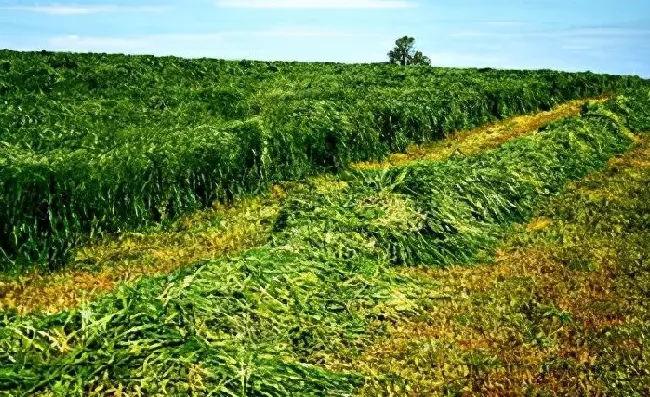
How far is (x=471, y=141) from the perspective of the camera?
17094mm

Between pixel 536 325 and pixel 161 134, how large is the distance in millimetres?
6938

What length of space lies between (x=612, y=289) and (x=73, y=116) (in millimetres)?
9258

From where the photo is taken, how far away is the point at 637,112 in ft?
64.4

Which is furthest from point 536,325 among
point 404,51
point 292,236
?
point 404,51

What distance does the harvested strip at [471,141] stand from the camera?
1503 centimetres

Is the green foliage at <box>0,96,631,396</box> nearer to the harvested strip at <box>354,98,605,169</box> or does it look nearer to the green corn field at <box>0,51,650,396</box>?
the green corn field at <box>0,51,650,396</box>

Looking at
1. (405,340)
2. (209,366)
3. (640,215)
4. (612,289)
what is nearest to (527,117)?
(640,215)

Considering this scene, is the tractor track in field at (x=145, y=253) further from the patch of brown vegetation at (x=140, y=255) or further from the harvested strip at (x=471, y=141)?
the harvested strip at (x=471, y=141)

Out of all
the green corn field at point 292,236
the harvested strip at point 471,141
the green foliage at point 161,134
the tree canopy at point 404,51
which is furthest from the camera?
the tree canopy at point 404,51

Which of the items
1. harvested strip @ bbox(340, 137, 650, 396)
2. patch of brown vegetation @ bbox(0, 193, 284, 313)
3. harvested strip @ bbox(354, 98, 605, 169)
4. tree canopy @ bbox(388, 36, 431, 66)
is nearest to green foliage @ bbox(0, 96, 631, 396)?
harvested strip @ bbox(340, 137, 650, 396)

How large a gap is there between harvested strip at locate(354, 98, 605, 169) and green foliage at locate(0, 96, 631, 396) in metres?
4.35

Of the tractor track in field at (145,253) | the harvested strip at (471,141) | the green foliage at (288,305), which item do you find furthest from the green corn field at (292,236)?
the harvested strip at (471,141)

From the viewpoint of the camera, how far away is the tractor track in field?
22.5 feet

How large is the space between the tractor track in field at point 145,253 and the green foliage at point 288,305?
0.76m
